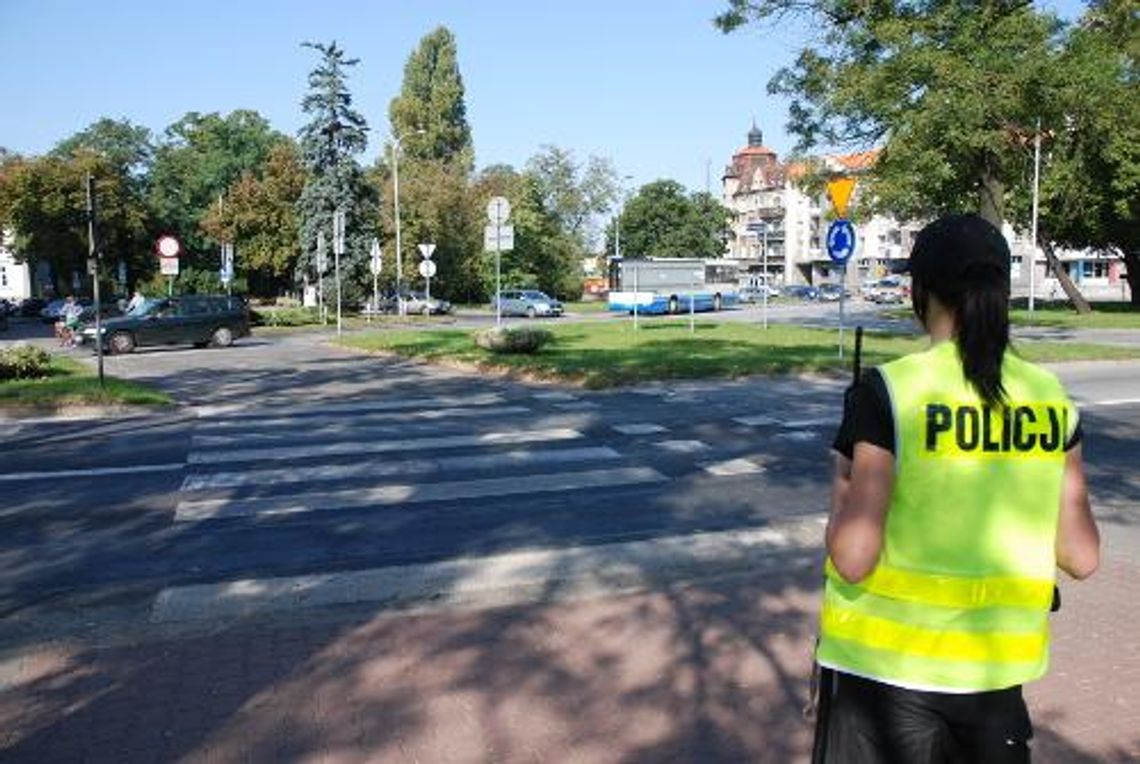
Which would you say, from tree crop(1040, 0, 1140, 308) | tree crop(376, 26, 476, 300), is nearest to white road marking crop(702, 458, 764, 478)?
tree crop(1040, 0, 1140, 308)

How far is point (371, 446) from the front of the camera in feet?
36.1

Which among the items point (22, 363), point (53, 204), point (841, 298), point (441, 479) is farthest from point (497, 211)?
point (53, 204)

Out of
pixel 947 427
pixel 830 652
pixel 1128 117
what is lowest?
pixel 830 652

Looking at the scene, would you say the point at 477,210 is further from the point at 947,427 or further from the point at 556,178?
the point at 947,427

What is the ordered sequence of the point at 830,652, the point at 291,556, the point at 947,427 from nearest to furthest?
the point at 947,427, the point at 830,652, the point at 291,556

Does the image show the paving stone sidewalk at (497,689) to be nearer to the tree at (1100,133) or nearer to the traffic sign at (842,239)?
the traffic sign at (842,239)

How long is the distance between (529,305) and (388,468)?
147 feet

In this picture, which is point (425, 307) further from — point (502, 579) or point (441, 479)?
point (502, 579)

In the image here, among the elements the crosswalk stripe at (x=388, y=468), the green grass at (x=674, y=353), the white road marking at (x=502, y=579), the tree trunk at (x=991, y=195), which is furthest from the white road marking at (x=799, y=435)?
the tree trunk at (x=991, y=195)

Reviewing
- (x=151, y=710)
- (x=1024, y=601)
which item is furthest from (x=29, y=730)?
(x=1024, y=601)

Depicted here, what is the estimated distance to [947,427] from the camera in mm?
2125

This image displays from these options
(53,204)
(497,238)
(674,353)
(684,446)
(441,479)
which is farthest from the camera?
(53,204)

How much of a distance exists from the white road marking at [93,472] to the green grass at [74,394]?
5229mm

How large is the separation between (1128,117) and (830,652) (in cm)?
2545
